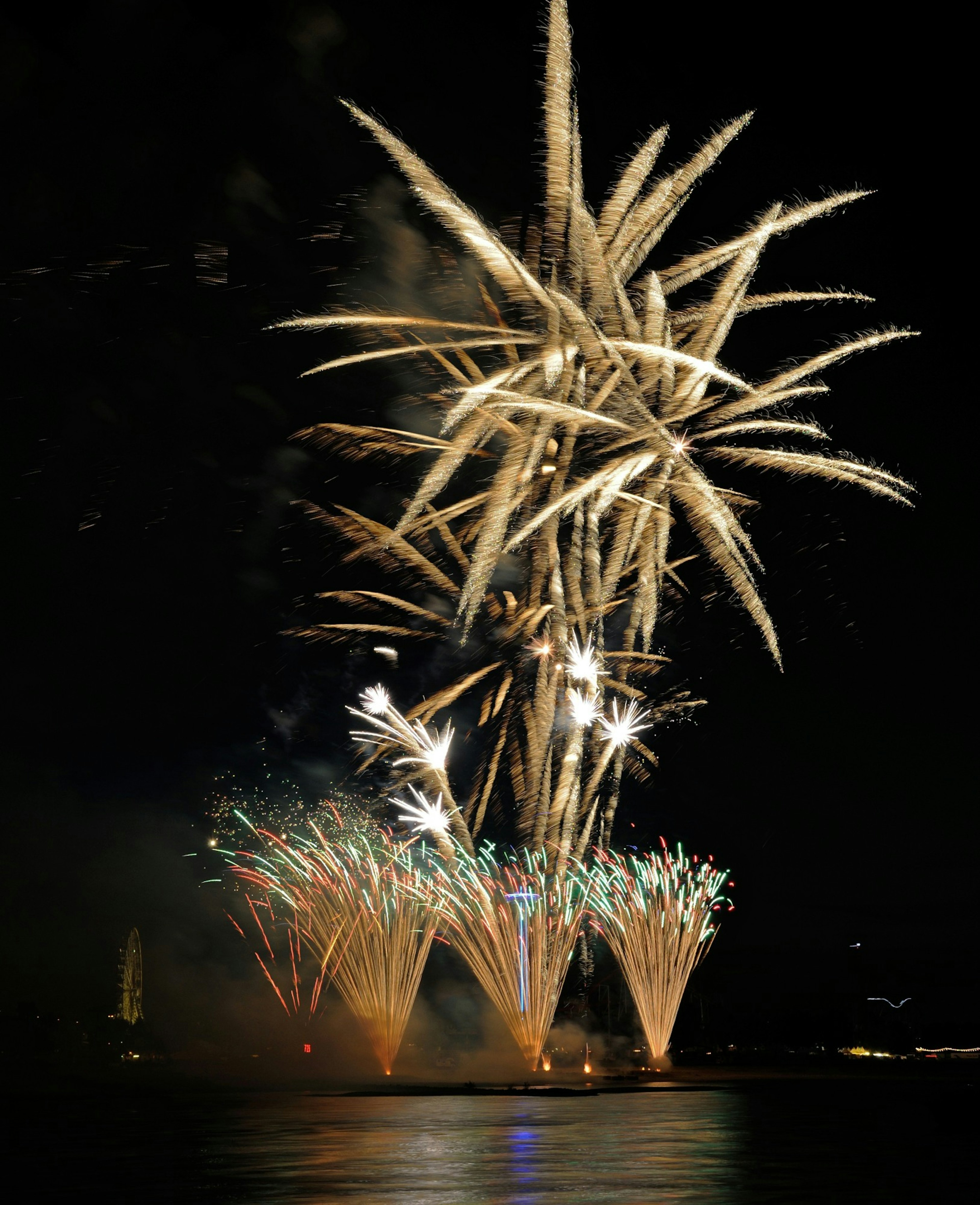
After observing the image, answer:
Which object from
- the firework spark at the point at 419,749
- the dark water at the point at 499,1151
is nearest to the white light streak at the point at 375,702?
the firework spark at the point at 419,749

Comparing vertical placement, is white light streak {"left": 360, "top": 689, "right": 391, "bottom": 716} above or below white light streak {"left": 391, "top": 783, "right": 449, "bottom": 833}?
above

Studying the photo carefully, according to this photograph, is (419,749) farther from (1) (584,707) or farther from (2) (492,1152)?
(2) (492,1152)

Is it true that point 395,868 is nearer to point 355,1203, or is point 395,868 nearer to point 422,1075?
point 422,1075

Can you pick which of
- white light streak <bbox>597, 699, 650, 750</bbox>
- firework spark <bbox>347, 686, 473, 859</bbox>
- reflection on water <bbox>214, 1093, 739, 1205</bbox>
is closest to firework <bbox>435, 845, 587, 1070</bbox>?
firework spark <bbox>347, 686, 473, 859</bbox>

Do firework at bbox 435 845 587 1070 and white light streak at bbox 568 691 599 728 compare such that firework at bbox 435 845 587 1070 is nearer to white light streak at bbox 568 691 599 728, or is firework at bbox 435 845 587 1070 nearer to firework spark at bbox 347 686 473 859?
firework spark at bbox 347 686 473 859

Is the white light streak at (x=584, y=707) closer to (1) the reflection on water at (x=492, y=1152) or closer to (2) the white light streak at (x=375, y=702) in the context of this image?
(2) the white light streak at (x=375, y=702)
